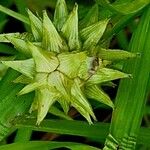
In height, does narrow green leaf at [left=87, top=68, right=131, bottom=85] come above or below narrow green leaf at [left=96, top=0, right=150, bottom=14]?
below

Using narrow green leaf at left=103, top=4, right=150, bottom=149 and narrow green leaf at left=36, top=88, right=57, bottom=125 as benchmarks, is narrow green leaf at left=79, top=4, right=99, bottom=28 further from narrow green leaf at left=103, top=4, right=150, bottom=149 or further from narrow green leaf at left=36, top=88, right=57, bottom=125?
narrow green leaf at left=36, top=88, right=57, bottom=125

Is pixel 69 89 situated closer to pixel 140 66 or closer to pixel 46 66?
pixel 46 66

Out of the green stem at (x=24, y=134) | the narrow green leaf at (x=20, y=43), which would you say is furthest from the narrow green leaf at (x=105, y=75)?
the green stem at (x=24, y=134)

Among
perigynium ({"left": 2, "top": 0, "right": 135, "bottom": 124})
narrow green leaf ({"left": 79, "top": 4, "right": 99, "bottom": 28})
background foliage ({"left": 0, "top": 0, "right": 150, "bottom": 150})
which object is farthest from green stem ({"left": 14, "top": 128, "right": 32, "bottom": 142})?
narrow green leaf ({"left": 79, "top": 4, "right": 99, "bottom": 28})

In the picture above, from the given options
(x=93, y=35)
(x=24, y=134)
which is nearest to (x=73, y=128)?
(x=24, y=134)

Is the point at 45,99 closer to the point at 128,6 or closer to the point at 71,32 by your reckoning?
the point at 71,32

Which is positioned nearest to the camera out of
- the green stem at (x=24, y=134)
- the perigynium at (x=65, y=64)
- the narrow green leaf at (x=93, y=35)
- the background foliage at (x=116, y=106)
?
the perigynium at (x=65, y=64)

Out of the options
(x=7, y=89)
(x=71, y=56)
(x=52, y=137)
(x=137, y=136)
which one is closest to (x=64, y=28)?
(x=71, y=56)

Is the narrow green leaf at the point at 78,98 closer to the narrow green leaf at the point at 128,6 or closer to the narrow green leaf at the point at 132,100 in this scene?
the narrow green leaf at the point at 132,100

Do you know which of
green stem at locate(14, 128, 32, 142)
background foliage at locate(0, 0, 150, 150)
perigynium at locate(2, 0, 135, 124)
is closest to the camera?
perigynium at locate(2, 0, 135, 124)
